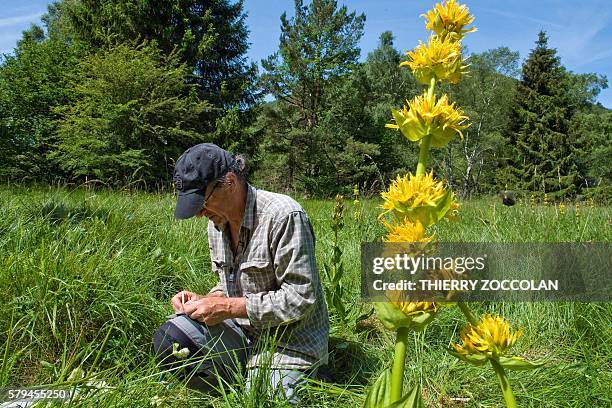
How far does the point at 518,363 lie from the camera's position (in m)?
0.60

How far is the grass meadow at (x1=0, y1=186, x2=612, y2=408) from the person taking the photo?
5.60 ft

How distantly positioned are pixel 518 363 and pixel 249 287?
1627 mm

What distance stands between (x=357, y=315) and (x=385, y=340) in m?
0.21

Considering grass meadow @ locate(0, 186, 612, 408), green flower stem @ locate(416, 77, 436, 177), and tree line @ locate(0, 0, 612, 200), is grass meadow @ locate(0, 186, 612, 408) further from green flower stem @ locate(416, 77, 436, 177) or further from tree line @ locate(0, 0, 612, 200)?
tree line @ locate(0, 0, 612, 200)

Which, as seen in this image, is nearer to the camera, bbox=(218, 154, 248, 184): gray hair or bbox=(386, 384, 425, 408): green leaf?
bbox=(386, 384, 425, 408): green leaf

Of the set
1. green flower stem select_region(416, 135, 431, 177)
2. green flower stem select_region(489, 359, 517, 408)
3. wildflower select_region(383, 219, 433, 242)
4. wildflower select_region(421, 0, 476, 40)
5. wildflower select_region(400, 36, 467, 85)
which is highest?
wildflower select_region(421, 0, 476, 40)

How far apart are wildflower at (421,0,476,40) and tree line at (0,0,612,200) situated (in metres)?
→ 10.8

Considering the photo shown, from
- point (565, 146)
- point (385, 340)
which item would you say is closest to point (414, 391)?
point (385, 340)

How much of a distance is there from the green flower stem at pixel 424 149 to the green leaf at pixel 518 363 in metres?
0.28

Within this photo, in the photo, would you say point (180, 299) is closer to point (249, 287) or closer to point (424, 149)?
point (249, 287)

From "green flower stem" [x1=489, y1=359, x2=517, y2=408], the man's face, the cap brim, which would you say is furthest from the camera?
the man's face

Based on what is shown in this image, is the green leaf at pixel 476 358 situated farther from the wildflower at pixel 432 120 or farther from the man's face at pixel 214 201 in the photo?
the man's face at pixel 214 201

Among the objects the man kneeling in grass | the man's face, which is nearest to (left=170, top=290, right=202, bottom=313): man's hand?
the man kneeling in grass

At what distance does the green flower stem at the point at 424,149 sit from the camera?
0.63m
